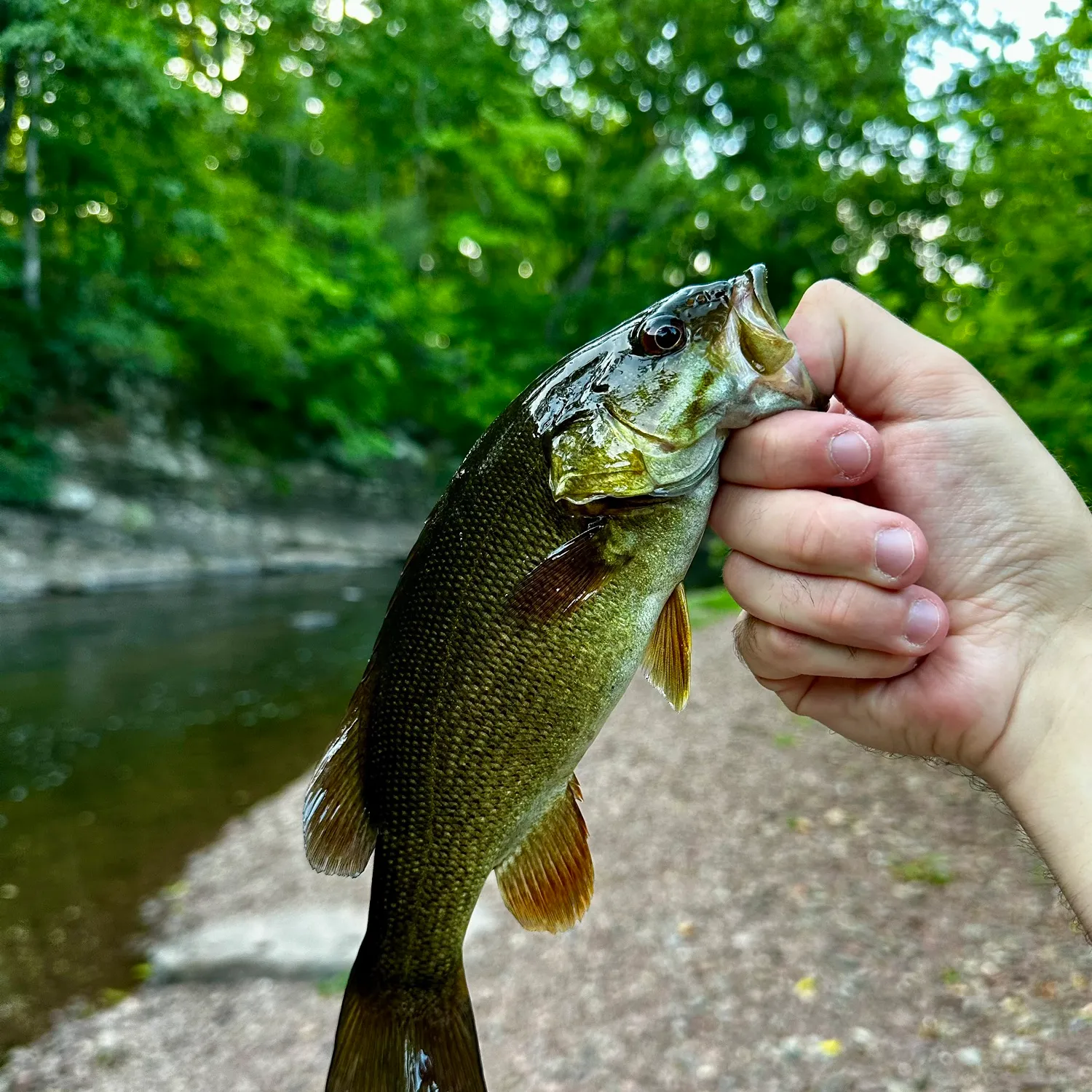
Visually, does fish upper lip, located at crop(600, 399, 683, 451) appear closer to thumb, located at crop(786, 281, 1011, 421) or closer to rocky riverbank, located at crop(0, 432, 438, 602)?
thumb, located at crop(786, 281, 1011, 421)

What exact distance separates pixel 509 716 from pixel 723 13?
20.8 metres

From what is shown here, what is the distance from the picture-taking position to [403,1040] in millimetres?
1646

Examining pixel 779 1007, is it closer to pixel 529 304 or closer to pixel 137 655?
pixel 137 655

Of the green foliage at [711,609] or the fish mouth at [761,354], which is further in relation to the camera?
the green foliage at [711,609]

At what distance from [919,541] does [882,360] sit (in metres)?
0.44

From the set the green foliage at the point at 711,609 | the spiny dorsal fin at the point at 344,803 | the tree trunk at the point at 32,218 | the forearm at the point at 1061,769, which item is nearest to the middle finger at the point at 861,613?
the forearm at the point at 1061,769

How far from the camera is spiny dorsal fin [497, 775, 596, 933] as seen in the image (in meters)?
1.69

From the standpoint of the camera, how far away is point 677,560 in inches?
62.3

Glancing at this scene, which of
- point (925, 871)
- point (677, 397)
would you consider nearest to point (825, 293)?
point (677, 397)

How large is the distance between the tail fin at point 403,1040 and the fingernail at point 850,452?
1285 millimetres

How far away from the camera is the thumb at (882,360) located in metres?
1.69

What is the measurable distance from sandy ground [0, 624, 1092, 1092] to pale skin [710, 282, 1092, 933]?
2202 millimetres

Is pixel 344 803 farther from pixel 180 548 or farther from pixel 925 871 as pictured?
pixel 180 548

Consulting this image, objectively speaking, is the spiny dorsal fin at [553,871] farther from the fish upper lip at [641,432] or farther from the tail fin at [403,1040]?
the fish upper lip at [641,432]
